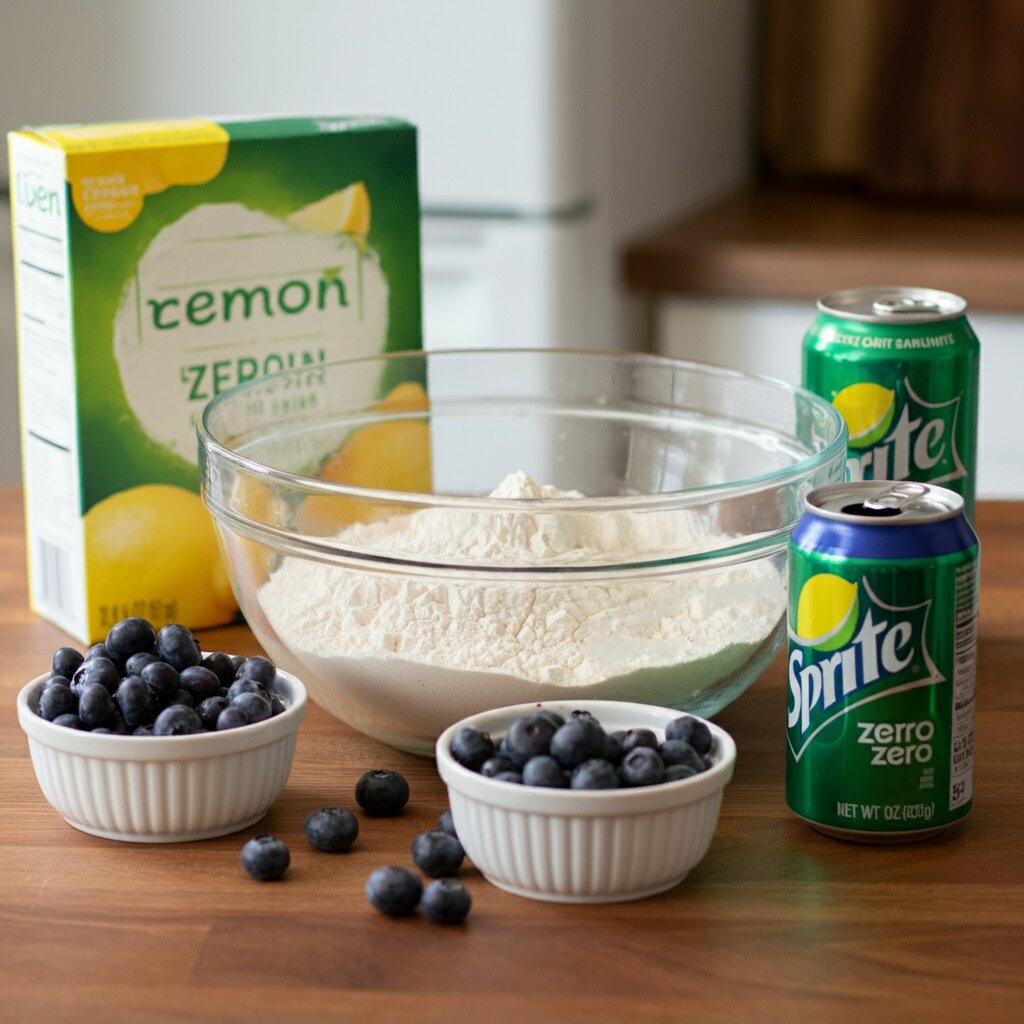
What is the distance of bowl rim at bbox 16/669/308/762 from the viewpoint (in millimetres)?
845

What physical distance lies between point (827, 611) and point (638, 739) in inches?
4.5

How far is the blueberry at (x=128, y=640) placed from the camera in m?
0.92

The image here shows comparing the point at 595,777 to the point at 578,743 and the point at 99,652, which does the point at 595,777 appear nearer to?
the point at 578,743

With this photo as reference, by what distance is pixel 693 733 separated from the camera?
0.83 m

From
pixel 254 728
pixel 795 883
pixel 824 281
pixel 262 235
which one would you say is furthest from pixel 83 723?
pixel 824 281

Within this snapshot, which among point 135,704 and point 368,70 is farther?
point 368,70

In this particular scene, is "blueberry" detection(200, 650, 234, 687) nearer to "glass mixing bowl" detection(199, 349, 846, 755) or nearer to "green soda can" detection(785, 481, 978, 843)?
"glass mixing bowl" detection(199, 349, 846, 755)

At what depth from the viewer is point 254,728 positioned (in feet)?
2.82

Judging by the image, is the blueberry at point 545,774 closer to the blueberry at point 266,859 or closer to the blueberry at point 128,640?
the blueberry at point 266,859

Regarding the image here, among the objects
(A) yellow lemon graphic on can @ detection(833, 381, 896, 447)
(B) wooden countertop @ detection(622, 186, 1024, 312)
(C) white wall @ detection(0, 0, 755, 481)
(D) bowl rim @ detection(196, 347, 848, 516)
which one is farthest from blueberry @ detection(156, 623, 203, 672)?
(B) wooden countertop @ detection(622, 186, 1024, 312)

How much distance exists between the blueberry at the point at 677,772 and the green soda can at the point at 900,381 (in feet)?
1.25

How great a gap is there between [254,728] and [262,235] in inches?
20.1

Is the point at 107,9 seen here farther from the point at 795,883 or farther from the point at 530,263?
the point at 795,883

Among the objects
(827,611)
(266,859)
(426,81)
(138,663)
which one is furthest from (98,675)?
(426,81)
